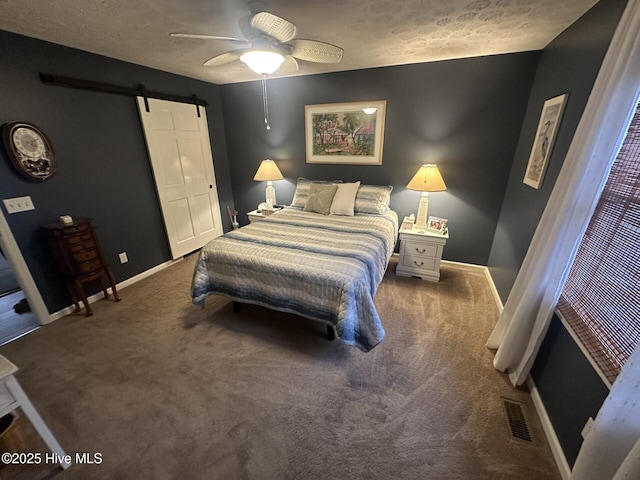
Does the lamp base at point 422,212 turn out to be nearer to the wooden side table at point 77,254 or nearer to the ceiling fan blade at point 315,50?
the ceiling fan blade at point 315,50

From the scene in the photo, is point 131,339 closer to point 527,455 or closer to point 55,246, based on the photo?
point 55,246

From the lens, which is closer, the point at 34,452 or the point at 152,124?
the point at 34,452

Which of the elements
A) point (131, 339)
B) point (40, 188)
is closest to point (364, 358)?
point (131, 339)

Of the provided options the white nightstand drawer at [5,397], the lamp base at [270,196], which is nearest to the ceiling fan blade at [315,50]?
the lamp base at [270,196]

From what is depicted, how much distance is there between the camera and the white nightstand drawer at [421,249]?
2.91m

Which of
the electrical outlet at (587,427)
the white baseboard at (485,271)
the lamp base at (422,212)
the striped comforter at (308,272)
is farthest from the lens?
the lamp base at (422,212)

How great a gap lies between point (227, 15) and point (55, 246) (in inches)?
92.9

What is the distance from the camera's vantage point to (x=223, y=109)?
4.01 metres

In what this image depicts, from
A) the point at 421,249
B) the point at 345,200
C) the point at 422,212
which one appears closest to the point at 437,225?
the point at 422,212

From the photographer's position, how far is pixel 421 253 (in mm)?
2967

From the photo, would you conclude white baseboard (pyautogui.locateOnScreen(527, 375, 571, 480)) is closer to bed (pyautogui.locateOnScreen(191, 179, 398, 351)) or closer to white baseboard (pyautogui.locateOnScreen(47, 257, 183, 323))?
bed (pyautogui.locateOnScreen(191, 179, 398, 351))

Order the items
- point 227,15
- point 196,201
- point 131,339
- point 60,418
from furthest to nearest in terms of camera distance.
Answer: point 196,201 < point 131,339 < point 227,15 < point 60,418

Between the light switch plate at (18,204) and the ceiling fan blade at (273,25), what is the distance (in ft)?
7.80

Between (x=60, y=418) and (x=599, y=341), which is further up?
(x=599, y=341)
